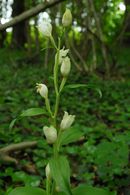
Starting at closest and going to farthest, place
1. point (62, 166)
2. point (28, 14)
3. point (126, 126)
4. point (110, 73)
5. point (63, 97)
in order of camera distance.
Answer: point (62, 166), point (28, 14), point (126, 126), point (63, 97), point (110, 73)

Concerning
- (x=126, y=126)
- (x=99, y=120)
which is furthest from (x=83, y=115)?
(x=126, y=126)

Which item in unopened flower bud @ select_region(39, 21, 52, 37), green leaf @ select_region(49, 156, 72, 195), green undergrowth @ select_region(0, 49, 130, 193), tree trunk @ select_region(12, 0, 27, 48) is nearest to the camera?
green leaf @ select_region(49, 156, 72, 195)

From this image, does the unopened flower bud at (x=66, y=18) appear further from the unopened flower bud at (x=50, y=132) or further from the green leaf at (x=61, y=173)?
the green leaf at (x=61, y=173)

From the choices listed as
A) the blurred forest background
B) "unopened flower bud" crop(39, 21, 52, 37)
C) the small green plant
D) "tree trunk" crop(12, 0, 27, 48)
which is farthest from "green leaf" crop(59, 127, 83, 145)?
"tree trunk" crop(12, 0, 27, 48)

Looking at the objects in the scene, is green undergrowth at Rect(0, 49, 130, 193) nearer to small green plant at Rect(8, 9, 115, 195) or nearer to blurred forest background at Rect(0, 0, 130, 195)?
blurred forest background at Rect(0, 0, 130, 195)

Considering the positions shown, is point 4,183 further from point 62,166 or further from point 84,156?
point 62,166
